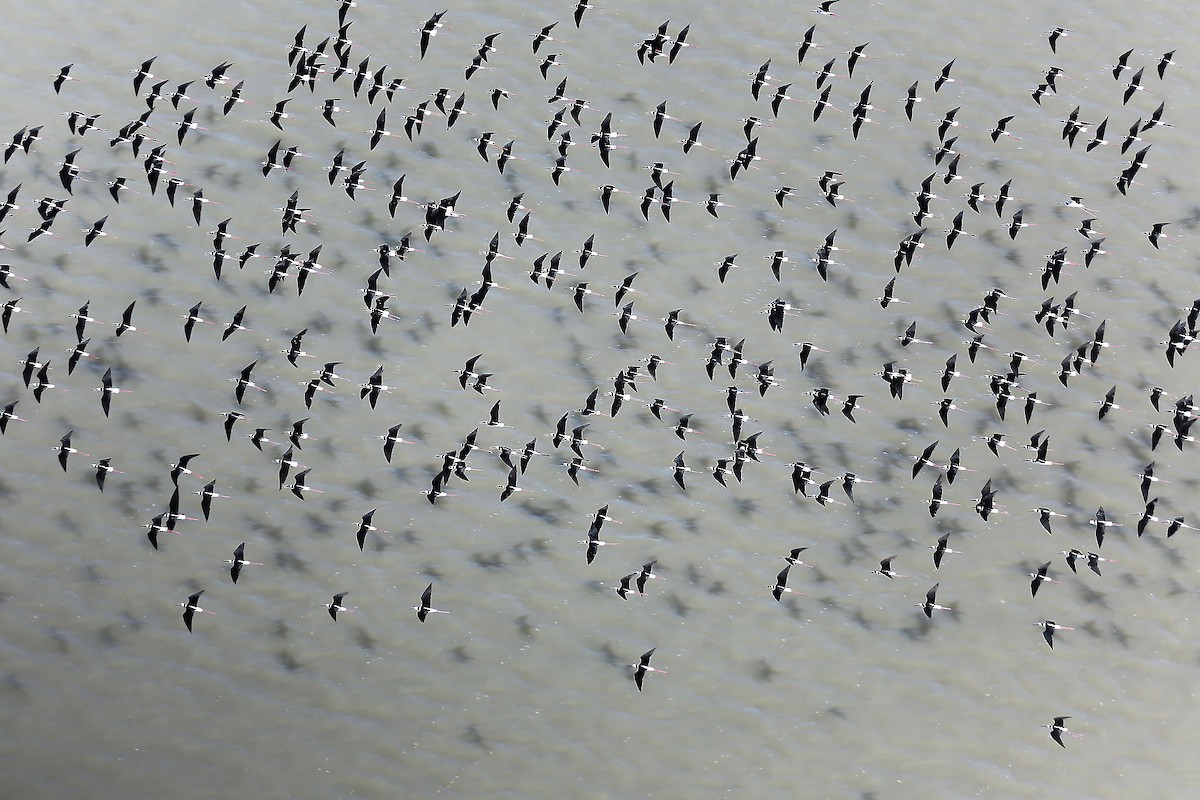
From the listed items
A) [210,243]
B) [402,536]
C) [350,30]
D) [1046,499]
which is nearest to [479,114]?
[350,30]

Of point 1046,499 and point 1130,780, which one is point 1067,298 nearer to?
point 1046,499

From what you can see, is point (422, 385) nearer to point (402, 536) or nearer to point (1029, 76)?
point (402, 536)

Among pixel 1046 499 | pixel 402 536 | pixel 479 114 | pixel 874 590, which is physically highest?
pixel 479 114

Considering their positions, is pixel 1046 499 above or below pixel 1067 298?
below

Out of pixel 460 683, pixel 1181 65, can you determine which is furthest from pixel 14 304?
pixel 1181 65

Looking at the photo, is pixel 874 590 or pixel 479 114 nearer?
pixel 874 590

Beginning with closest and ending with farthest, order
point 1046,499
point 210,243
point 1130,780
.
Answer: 1. point 1130,780
2. point 1046,499
3. point 210,243

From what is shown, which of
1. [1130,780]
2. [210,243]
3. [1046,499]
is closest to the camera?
[1130,780]
